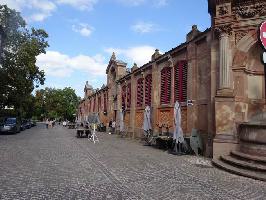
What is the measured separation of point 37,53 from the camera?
35.4m

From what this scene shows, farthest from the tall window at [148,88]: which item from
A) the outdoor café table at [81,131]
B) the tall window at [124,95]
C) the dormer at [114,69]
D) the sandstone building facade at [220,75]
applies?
the dormer at [114,69]

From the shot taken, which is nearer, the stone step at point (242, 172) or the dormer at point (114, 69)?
the stone step at point (242, 172)

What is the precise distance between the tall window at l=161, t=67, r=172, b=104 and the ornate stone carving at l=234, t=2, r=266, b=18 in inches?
325

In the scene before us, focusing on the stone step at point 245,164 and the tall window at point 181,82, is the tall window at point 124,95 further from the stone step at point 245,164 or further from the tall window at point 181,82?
Result: the stone step at point 245,164

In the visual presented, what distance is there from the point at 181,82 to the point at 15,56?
851 inches

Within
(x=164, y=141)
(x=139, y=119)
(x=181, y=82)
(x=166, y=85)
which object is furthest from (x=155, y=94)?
(x=164, y=141)

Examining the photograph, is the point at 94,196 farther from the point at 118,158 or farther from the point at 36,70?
the point at 36,70

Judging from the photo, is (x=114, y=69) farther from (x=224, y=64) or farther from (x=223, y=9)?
(x=224, y=64)

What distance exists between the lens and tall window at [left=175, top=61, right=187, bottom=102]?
1947cm

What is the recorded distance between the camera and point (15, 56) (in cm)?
3416

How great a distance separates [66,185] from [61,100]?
10921 cm

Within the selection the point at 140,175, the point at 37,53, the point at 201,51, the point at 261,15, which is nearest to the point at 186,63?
the point at 201,51

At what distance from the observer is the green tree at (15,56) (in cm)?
3362

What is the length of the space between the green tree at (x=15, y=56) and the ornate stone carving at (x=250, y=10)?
2535cm
